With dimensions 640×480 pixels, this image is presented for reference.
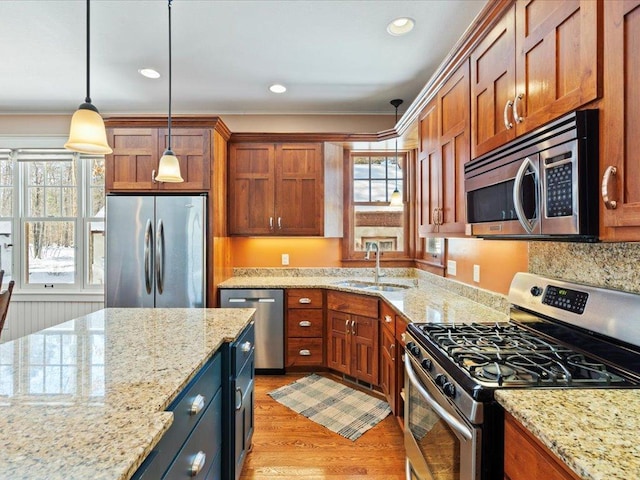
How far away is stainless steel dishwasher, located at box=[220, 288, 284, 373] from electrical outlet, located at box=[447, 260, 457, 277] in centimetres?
154

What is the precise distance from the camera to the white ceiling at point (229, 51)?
2.08m

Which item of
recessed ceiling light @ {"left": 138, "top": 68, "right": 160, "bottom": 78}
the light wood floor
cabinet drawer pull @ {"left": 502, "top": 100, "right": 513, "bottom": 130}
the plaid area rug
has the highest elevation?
recessed ceiling light @ {"left": 138, "top": 68, "right": 160, "bottom": 78}

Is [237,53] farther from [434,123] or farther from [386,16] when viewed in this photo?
[434,123]

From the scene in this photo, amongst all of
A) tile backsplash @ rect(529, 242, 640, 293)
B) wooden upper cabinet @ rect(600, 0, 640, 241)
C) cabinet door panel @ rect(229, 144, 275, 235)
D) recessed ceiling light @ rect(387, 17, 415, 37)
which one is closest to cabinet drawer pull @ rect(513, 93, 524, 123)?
wooden upper cabinet @ rect(600, 0, 640, 241)

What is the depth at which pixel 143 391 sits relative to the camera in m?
0.97

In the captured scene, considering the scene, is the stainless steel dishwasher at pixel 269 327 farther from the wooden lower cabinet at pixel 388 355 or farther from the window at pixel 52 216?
the window at pixel 52 216

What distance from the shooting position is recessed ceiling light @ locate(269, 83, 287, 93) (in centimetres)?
310

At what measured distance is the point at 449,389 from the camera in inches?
46.8

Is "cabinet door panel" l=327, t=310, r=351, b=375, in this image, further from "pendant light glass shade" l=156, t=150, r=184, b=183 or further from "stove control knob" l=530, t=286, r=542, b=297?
"pendant light glass shade" l=156, t=150, r=184, b=183

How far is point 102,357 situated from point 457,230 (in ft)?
6.10

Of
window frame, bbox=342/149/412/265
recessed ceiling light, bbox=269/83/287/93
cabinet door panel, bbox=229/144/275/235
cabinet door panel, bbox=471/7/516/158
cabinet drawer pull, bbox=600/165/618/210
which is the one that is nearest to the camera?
cabinet drawer pull, bbox=600/165/618/210

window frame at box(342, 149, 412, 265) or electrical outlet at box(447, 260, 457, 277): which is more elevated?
window frame at box(342, 149, 412, 265)

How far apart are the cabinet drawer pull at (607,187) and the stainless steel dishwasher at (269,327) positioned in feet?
8.75

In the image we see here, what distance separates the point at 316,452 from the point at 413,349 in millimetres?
1064
